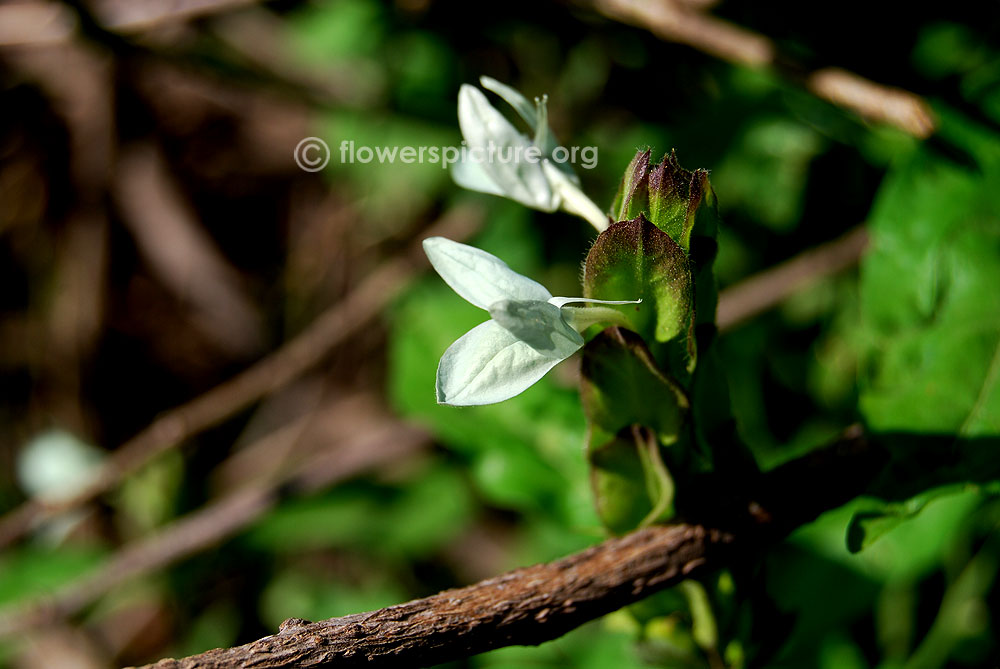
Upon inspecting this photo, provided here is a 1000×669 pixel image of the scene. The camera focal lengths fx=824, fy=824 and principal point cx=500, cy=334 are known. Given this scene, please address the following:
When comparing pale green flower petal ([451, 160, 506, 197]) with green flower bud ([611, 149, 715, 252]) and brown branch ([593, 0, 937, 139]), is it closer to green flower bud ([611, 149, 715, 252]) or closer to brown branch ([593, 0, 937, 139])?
green flower bud ([611, 149, 715, 252])

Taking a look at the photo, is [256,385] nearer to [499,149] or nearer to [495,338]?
[499,149]

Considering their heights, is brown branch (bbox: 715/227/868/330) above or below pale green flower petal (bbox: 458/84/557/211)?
below

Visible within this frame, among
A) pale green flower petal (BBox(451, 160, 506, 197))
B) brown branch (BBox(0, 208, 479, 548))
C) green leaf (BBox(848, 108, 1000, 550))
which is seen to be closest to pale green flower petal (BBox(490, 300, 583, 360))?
pale green flower petal (BBox(451, 160, 506, 197))

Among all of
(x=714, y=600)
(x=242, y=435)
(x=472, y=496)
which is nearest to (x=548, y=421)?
(x=714, y=600)

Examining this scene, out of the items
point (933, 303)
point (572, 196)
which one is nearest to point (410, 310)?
point (572, 196)

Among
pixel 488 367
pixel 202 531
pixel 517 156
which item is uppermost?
pixel 517 156

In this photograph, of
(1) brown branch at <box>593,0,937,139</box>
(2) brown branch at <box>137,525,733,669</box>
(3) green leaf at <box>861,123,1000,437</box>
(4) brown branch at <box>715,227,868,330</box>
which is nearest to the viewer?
(2) brown branch at <box>137,525,733,669</box>

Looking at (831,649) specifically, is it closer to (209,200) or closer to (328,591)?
(328,591)
